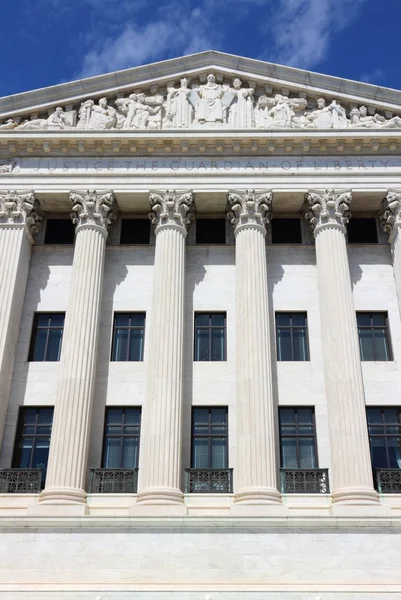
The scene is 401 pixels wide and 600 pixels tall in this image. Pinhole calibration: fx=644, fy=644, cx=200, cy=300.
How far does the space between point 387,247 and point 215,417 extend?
37.8ft

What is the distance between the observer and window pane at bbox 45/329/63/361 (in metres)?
28.2

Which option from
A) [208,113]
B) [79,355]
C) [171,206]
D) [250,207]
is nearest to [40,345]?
[79,355]

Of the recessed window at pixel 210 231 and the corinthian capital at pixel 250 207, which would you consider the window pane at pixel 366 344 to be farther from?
the recessed window at pixel 210 231

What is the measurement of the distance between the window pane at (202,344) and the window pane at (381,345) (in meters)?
7.41

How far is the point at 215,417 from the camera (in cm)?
2692

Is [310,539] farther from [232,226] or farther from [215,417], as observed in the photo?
[232,226]

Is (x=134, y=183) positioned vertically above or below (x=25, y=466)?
above

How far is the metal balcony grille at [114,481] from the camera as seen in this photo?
25016 millimetres

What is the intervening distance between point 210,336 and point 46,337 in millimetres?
7302

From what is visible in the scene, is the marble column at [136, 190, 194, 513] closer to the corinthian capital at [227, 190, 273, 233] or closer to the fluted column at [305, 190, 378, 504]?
the corinthian capital at [227, 190, 273, 233]


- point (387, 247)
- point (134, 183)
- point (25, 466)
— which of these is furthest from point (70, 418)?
point (387, 247)

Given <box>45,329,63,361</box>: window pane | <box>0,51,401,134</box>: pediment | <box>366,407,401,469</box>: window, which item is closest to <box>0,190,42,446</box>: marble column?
<box>45,329,63,361</box>: window pane

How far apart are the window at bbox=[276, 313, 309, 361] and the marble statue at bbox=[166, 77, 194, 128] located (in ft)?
34.2

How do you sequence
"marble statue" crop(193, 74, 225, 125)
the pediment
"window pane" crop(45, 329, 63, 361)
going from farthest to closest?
1. "marble statue" crop(193, 74, 225, 125)
2. the pediment
3. "window pane" crop(45, 329, 63, 361)
